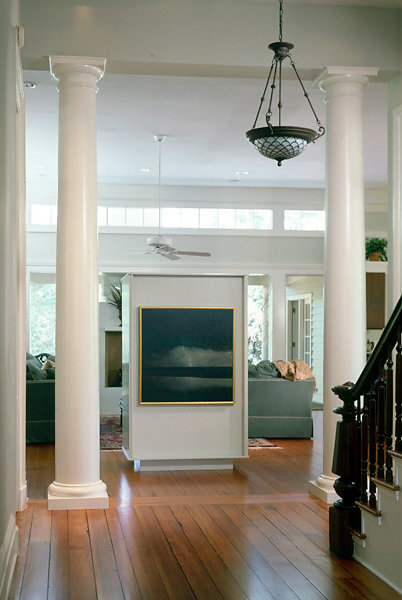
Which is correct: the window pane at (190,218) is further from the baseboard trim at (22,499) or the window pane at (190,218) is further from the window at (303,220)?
the baseboard trim at (22,499)

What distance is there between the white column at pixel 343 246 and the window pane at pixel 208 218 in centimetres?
678

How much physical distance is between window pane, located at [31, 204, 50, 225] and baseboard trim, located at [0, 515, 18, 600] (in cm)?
821

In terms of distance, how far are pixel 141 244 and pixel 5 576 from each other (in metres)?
8.91

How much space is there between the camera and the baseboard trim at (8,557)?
10.4 feet

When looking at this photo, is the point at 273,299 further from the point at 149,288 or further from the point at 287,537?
the point at 287,537

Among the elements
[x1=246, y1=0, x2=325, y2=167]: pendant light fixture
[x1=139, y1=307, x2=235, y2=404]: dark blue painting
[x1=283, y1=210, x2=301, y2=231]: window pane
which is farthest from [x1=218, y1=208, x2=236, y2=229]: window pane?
[x1=246, y1=0, x2=325, y2=167]: pendant light fixture

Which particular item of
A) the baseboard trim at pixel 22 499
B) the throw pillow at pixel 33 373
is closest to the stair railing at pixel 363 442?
the baseboard trim at pixel 22 499

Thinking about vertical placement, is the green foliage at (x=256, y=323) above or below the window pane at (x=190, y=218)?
below

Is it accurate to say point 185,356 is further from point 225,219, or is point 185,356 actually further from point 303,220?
point 303,220

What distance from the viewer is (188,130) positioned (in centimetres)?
870

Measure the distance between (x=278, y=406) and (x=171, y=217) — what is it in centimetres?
473

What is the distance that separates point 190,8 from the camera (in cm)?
531

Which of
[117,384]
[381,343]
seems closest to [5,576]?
[381,343]

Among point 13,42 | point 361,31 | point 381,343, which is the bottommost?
point 381,343
